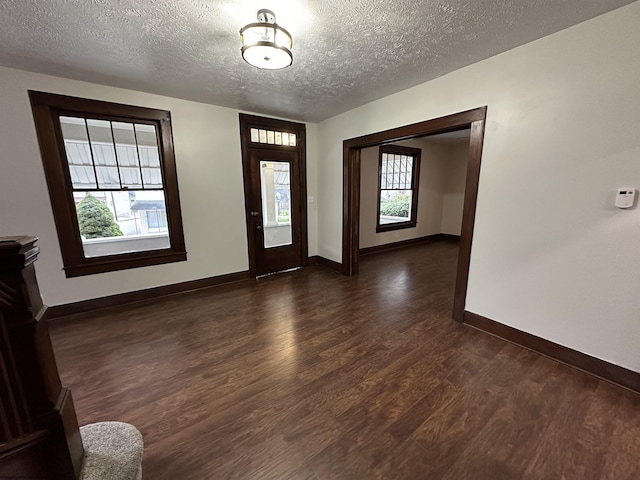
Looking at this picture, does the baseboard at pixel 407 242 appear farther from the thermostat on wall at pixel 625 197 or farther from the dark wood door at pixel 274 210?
the thermostat on wall at pixel 625 197

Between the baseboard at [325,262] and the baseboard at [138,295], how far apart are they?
1.33m

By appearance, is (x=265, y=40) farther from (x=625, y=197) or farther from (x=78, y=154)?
(x=78, y=154)

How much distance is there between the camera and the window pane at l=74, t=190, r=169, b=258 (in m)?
3.80

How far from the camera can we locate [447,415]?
5.39 feet

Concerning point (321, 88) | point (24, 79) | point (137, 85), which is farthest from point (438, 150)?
point (24, 79)

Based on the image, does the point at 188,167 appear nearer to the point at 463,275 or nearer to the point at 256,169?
the point at 256,169

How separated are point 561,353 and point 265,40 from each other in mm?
3334

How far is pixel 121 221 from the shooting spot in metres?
4.45

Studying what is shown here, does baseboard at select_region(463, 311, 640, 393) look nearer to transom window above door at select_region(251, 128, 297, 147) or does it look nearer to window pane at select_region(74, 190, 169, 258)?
transom window above door at select_region(251, 128, 297, 147)

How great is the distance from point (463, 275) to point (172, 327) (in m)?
3.14

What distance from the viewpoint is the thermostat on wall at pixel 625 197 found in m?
1.72

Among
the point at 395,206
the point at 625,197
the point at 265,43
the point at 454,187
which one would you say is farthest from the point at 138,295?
the point at 454,187

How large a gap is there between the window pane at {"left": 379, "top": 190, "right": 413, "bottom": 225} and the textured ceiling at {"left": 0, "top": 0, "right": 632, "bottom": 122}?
3.25 meters

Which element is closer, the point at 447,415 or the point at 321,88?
the point at 447,415
